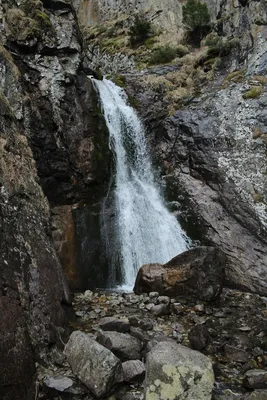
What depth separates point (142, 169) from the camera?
1577 centimetres

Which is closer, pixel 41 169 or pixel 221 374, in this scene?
pixel 221 374

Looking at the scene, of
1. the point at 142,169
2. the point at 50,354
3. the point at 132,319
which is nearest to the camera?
the point at 50,354

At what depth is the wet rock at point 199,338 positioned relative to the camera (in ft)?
22.7

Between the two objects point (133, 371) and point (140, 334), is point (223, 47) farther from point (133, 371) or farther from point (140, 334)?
point (133, 371)

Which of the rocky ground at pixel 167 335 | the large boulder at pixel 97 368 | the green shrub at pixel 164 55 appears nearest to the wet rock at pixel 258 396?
the rocky ground at pixel 167 335

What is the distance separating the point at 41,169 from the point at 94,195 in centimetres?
239

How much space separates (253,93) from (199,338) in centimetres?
1232

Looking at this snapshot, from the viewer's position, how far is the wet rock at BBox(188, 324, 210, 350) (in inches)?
273

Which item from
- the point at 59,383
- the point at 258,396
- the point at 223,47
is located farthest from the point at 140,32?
the point at 258,396

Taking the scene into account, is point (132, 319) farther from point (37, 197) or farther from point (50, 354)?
point (37, 197)

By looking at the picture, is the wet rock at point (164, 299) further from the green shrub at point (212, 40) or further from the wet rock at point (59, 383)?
the green shrub at point (212, 40)

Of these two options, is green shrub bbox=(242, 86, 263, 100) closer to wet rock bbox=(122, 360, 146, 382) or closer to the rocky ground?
the rocky ground

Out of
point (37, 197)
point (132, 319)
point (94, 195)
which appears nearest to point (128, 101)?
point (94, 195)

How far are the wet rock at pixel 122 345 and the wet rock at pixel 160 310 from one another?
2341 millimetres
